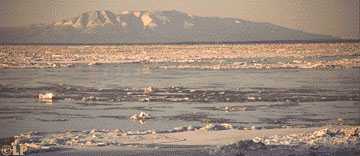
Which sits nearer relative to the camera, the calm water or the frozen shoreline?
the frozen shoreline

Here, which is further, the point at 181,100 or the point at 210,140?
the point at 181,100

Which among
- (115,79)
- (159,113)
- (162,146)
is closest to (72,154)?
(162,146)

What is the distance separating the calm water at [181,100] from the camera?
6.80 m

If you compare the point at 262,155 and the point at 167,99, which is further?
the point at 167,99

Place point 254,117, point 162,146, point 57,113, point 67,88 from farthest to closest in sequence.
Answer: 1. point 67,88
2. point 57,113
3. point 254,117
4. point 162,146

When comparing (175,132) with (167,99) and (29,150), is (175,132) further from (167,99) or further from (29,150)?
(167,99)

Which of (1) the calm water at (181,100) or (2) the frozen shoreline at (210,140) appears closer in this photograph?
(2) the frozen shoreline at (210,140)

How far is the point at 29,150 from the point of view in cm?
496

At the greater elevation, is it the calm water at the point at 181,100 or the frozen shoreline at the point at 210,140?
the calm water at the point at 181,100

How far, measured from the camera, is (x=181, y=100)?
898 cm

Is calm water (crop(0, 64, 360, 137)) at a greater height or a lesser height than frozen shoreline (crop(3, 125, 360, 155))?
greater

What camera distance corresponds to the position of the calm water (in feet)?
22.3

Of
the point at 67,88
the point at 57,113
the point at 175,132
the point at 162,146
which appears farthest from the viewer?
the point at 67,88

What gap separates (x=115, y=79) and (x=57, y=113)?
Result: 5343 mm
